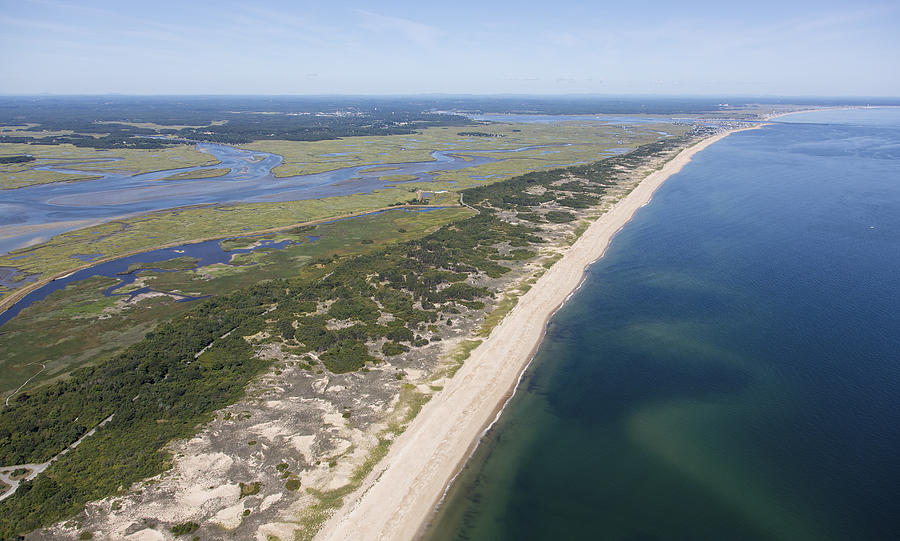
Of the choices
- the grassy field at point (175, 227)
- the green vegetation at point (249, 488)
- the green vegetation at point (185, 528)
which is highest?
the grassy field at point (175, 227)

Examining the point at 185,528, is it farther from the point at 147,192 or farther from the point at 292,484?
the point at 147,192

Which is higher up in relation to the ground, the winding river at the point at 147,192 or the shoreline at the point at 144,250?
the winding river at the point at 147,192

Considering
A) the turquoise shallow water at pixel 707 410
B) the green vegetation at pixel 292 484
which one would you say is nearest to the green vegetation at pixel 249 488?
the green vegetation at pixel 292 484

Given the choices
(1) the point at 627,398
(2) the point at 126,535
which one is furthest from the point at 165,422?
(1) the point at 627,398

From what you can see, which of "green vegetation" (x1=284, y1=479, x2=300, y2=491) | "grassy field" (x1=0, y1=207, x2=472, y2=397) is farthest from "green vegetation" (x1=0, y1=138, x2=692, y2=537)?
"grassy field" (x1=0, y1=207, x2=472, y2=397)

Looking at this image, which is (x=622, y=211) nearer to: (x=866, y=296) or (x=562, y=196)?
(x=562, y=196)

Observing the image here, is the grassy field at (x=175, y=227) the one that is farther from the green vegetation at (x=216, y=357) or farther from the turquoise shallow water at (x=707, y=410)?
the turquoise shallow water at (x=707, y=410)

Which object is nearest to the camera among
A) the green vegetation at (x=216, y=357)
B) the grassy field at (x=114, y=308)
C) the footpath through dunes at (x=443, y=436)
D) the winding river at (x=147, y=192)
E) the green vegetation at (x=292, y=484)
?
the footpath through dunes at (x=443, y=436)
